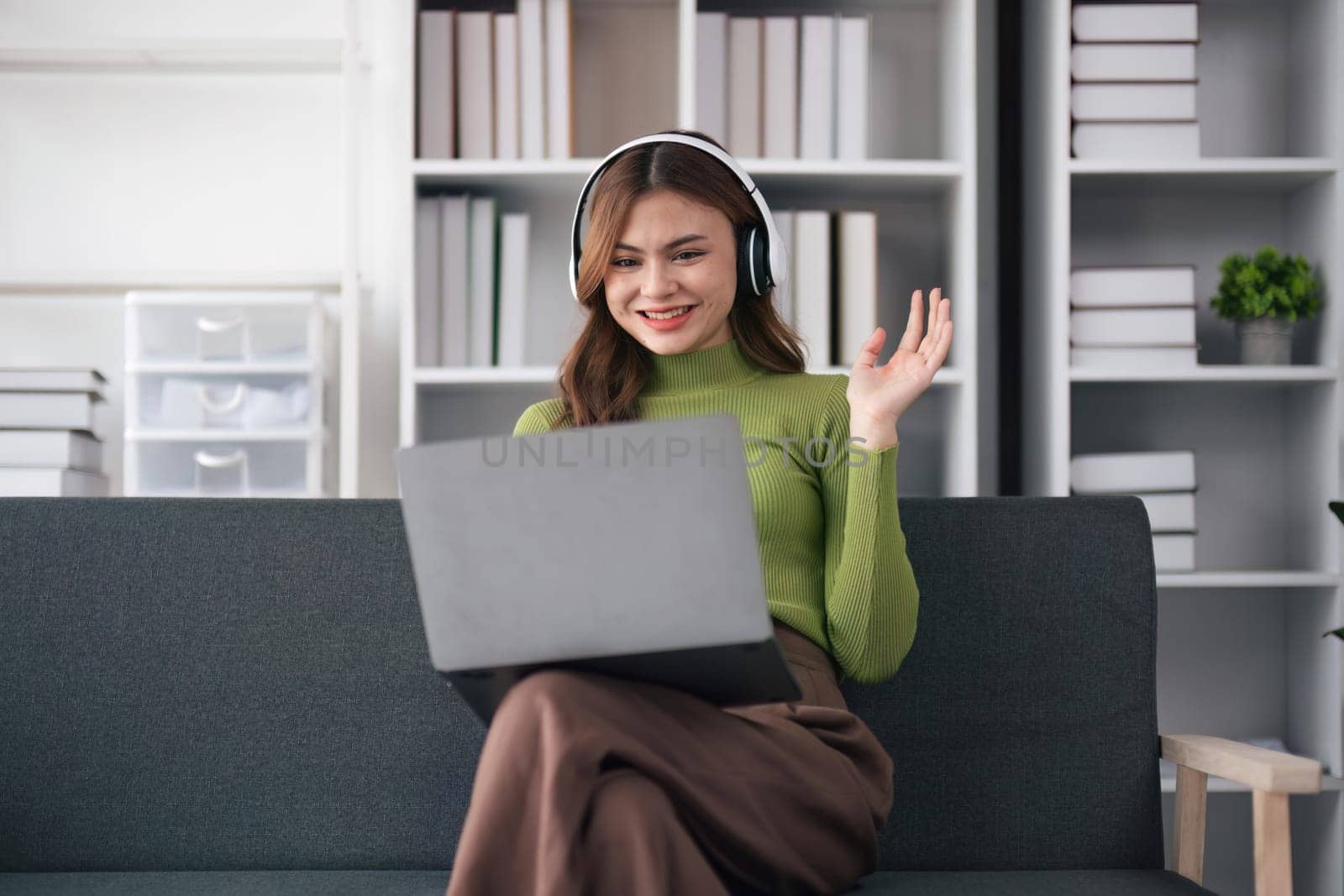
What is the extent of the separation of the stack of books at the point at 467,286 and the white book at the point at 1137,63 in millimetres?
1114

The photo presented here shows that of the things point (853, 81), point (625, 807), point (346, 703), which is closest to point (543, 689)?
point (625, 807)

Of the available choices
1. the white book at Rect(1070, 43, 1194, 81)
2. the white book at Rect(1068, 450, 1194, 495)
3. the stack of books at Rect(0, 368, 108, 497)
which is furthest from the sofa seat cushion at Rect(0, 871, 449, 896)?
the white book at Rect(1070, 43, 1194, 81)

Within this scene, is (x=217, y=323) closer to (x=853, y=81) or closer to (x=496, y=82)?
(x=496, y=82)

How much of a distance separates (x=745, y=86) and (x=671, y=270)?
891 mm

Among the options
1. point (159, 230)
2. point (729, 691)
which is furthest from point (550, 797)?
point (159, 230)

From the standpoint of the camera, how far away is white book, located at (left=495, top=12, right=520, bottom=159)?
2166mm

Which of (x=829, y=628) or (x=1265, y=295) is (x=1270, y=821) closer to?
(x=829, y=628)

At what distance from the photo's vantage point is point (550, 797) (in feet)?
3.04

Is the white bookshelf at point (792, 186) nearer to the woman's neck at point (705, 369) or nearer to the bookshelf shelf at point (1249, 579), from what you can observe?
the bookshelf shelf at point (1249, 579)

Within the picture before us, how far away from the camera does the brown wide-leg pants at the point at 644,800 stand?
3.05 feet

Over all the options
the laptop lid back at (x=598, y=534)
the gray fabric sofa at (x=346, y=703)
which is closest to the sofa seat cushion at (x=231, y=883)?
the gray fabric sofa at (x=346, y=703)

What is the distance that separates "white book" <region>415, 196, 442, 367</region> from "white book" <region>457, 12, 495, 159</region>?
0.15 metres

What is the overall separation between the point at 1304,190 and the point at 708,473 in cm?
197

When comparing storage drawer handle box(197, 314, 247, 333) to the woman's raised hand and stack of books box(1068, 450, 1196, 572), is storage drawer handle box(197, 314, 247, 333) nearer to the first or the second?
the woman's raised hand
